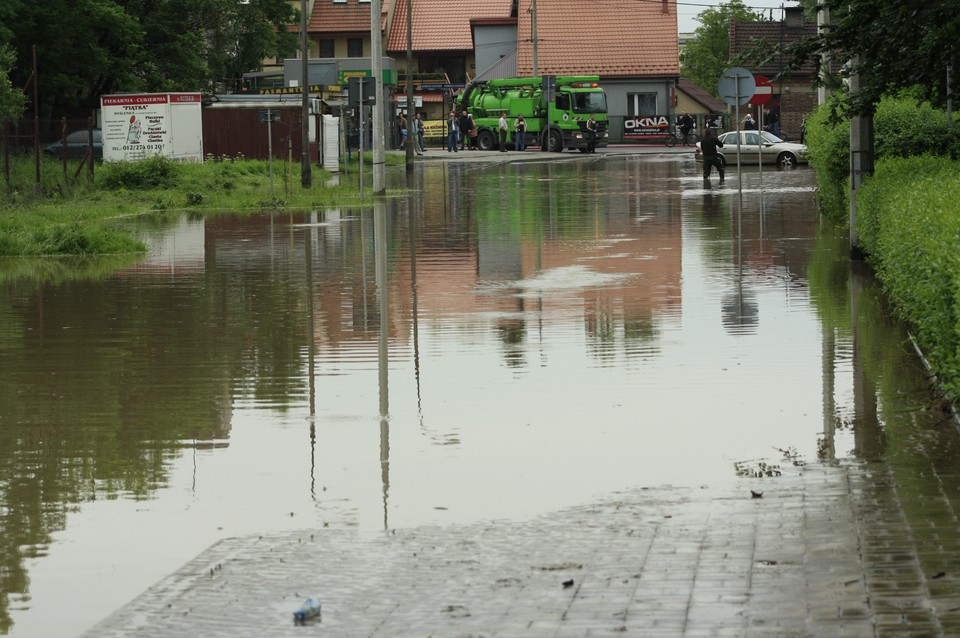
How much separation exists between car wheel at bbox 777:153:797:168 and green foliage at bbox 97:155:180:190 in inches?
803

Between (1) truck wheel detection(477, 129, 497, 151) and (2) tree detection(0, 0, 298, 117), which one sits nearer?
(2) tree detection(0, 0, 298, 117)

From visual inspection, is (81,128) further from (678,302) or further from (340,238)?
(678,302)

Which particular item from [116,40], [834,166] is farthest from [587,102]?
[834,166]

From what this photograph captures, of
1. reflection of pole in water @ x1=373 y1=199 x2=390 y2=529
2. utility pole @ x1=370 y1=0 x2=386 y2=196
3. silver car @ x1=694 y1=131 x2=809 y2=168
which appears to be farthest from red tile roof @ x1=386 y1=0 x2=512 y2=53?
reflection of pole in water @ x1=373 y1=199 x2=390 y2=529

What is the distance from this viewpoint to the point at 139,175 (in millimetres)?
40500

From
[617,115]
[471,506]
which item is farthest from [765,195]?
[617,115]

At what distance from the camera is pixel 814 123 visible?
31.0m

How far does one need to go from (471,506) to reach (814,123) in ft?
80.6

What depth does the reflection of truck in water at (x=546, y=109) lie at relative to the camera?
6700 centimetres

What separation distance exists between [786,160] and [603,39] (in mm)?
34321

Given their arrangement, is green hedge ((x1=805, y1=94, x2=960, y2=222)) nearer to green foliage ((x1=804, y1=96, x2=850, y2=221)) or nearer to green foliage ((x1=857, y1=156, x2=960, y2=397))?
green foliage ((x1=804, y1=96, x2=850, y2=221))

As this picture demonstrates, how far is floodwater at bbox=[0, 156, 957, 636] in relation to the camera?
794 centimetres

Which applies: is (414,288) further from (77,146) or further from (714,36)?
(714,36)

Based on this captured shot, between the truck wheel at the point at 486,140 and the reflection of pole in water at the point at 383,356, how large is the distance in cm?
4383
